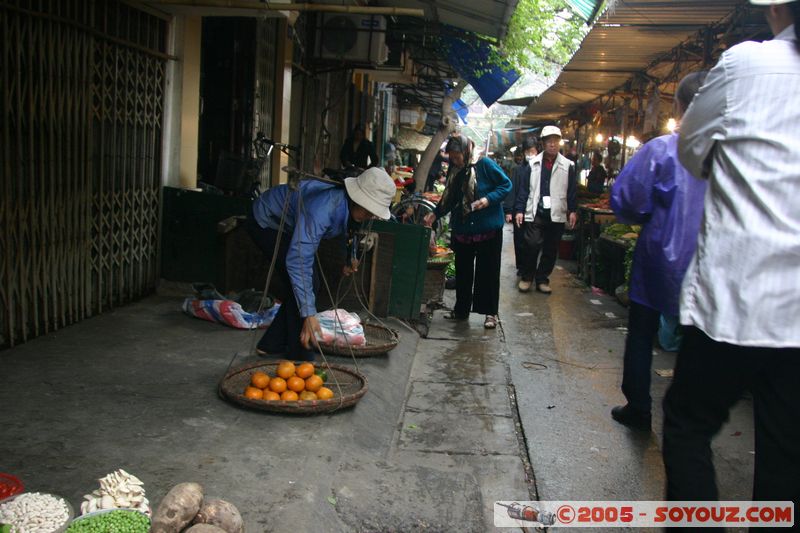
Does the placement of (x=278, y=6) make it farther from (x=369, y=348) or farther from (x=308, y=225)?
(x=369, y=348)

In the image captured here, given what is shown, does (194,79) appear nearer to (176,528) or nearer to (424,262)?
(424,262)

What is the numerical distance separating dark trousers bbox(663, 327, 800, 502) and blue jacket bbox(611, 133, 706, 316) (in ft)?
6.11

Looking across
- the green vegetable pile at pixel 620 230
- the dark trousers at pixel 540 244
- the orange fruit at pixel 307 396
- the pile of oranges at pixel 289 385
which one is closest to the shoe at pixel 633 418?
the pile of oranges at pixel 289 385

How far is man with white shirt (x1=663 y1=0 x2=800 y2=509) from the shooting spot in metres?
2.29

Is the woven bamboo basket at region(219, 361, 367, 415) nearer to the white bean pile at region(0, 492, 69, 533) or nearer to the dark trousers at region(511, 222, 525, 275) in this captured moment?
the white bean pile at region(0, 492, 69, 533)

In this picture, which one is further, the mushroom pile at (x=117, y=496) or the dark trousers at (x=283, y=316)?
the dark trousers at (x=283, y=316)

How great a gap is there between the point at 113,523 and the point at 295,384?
2.14 m

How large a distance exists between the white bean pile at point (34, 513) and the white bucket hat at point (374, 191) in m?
2.61

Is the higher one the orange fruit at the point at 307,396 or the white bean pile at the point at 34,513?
the white bean pile at the point at 34,513

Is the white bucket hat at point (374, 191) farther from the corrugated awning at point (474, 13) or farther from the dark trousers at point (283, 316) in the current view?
the corrugated awning at point (474, 13)

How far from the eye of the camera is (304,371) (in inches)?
185

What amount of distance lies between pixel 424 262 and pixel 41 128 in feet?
11.5

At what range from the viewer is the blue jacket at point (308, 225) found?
4.55 meters

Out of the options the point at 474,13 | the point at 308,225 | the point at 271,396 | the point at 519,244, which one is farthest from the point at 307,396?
the point at 519,244
